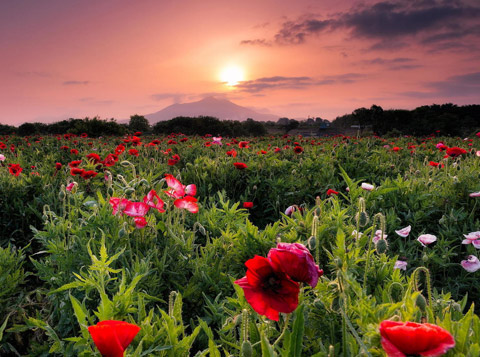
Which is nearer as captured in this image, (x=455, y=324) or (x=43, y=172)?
(x=455, y=324)

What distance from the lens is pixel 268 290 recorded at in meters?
0.98

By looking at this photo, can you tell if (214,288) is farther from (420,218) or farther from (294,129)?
(294,129)

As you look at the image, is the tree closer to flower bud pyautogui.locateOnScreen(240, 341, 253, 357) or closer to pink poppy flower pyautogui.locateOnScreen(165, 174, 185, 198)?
pink poppy flower pyautogui.locateOnScreen(165, 174, 185, 198)

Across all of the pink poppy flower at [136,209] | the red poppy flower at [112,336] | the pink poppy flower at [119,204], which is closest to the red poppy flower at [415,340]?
the red poppy flower at [112,336]

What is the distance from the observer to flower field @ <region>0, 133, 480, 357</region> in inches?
38.5

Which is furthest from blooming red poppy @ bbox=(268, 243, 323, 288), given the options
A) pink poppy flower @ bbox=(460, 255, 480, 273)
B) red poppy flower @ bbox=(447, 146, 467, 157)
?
red poppy flower @ bbox=(447, 146, 467, 157)

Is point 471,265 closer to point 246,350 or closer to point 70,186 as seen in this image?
point 246,350

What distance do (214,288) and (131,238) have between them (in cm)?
67

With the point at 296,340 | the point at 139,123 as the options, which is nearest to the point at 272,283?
the point at 296,340

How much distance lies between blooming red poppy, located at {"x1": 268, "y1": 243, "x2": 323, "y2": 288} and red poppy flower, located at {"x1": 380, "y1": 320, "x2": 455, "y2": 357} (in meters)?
0.28

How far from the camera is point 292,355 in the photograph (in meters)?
0.93

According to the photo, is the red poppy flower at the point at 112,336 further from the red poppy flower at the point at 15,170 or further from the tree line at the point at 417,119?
the tree line at the point at 417,119

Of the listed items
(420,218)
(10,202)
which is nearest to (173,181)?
(420,218)

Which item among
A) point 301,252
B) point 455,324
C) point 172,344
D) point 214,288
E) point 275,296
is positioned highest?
point 301,252
